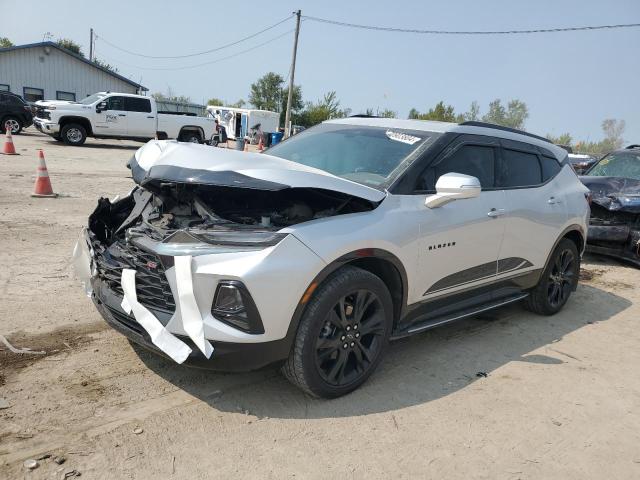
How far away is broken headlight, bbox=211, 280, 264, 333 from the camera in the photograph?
8.78 ft

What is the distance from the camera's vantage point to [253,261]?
2707 millimetres

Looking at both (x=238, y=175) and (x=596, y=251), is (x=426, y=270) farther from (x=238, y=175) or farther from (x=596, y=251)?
(x=596, y=251)

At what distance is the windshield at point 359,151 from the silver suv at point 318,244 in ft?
0.05

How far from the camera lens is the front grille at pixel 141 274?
2.84 metres

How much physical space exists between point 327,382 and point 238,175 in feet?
4.40

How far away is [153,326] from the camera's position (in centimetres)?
282

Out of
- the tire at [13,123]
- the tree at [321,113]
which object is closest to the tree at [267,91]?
the tree at [321,113]

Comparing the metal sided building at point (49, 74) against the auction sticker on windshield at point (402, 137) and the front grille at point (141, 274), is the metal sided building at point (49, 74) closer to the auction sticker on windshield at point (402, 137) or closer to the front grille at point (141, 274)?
the front grille at point (141, 274)

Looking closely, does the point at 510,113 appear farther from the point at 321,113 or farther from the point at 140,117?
the point at 140,117

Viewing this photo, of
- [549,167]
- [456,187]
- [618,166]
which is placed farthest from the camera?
[618,166]

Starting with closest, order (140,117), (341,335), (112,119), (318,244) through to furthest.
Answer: (318,244) → (341,335) → (112,119) → (140,117)

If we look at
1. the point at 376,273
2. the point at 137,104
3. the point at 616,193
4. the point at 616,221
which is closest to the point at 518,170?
the point at 376,273

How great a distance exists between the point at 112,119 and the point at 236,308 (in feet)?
63.4

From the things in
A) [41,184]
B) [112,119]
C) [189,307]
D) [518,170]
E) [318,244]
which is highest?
[518,170]
